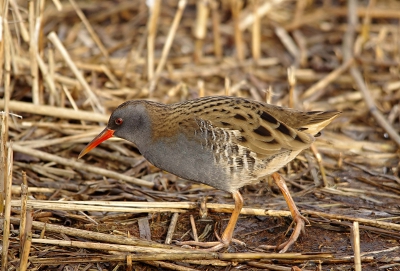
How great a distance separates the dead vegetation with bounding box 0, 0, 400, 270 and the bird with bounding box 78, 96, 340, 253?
33 cm

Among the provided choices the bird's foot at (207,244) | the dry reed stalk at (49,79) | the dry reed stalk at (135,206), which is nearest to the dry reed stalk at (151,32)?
the dry reed stalk at (49,79)

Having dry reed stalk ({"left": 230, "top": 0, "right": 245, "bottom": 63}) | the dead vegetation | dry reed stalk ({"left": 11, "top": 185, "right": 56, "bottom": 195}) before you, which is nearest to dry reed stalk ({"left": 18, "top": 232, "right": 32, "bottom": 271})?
the dead vegetation

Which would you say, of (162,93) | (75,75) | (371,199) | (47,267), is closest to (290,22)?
(162,93)

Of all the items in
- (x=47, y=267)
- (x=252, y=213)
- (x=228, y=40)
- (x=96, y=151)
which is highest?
(x=228, y=40)

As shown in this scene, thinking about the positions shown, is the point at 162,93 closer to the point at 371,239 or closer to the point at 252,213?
the point at 252,213

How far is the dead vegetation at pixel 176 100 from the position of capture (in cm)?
438

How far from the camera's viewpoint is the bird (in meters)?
4.62

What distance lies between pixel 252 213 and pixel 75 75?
9.21 ft

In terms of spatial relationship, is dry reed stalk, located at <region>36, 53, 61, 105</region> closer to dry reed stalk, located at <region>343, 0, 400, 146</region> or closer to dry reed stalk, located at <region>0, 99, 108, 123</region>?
dry reed stalk, located at <region>0, 99, 108, 123</region>

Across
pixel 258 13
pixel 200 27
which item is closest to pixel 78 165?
pixel 200 27

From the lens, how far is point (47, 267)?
428 centimetres

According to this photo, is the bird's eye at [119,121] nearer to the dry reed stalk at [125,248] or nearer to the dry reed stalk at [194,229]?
the dry reed stalk at [194,229]

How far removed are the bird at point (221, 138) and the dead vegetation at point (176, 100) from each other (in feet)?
1.07

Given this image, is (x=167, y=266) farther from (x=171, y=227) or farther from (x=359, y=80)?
(x=359, y=80)
